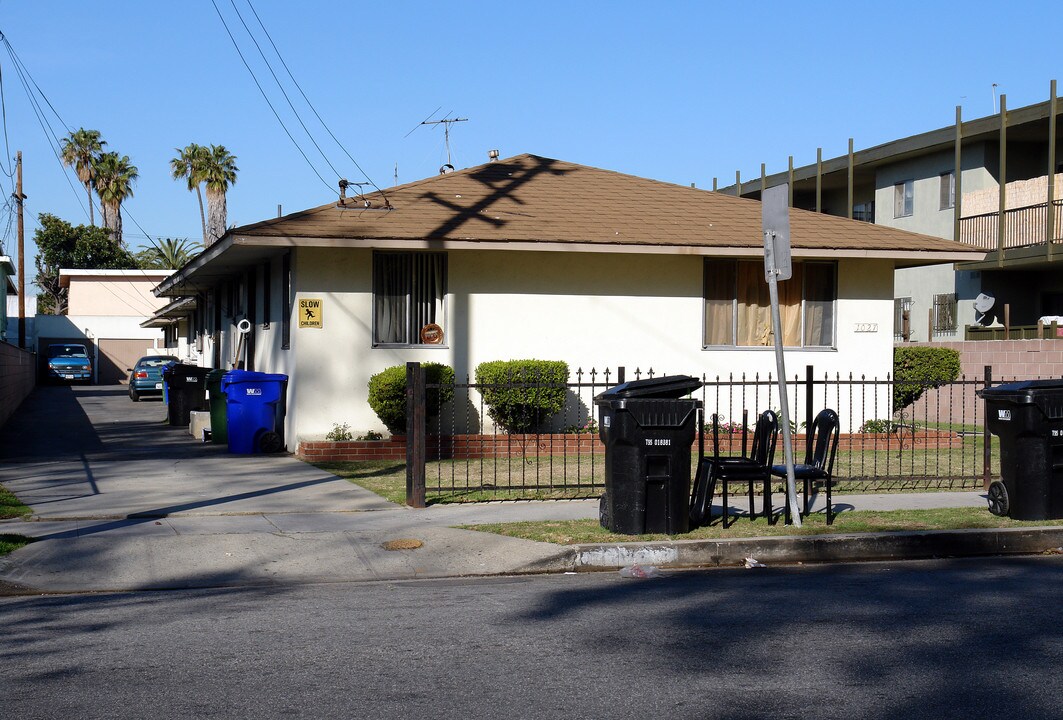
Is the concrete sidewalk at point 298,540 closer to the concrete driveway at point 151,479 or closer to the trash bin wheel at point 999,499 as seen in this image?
the concrete driveway at point 151,479

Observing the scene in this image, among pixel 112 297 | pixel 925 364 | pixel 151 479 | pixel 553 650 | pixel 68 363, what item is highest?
pixel 112 297

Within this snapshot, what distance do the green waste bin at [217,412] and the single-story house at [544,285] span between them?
1.08m

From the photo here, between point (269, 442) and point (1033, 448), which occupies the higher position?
point (1033, 448)

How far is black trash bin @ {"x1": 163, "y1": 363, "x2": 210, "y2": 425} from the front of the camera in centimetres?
2269

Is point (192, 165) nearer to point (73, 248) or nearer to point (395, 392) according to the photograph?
point (73, 248)

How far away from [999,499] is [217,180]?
5046 cm

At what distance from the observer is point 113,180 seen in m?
68.8

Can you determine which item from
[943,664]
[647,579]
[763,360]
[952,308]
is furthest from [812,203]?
[943,664]

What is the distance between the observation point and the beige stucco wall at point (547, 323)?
1645cm

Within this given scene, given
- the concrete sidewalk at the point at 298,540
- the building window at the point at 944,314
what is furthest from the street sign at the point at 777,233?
the building window at the point at 944,314

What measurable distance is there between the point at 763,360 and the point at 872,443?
2173mm

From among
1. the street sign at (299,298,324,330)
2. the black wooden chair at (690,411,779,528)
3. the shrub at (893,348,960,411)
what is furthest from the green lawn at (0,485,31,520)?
the shrub at (893,348,960,411)

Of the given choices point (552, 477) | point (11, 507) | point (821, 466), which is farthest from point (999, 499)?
point (11, 507)

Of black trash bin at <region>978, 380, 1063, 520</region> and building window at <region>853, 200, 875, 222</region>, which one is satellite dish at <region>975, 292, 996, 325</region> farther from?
black trash bin at <region>978, 380, 1063, 520</region>
